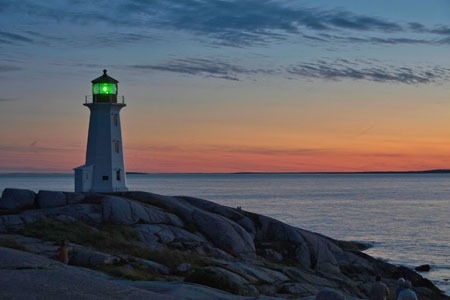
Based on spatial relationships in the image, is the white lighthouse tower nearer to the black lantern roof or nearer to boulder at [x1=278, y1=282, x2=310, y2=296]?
the black lantern roof

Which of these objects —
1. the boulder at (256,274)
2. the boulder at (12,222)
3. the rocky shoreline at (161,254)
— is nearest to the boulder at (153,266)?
the rocky shoreline at (161,254)

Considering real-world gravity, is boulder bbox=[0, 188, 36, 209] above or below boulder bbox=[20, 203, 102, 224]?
above

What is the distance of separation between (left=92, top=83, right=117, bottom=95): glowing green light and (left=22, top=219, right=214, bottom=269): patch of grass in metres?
17.3

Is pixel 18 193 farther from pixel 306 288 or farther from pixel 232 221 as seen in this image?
pixel 306 288

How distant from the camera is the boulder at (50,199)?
3680cm

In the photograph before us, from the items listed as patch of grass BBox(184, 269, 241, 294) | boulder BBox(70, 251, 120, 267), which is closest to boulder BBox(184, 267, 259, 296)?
patch of grass BBox(184, 269, 241, 294)

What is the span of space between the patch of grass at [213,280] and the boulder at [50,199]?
18.3m

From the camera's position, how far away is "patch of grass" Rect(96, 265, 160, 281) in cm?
2052

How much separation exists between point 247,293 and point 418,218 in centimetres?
7971

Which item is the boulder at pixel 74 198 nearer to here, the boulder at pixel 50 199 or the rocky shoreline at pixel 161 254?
the rocky shoreline at pixel 161 254

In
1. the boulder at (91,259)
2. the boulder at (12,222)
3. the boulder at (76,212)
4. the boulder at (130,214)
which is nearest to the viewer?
the boulder at (91,259)

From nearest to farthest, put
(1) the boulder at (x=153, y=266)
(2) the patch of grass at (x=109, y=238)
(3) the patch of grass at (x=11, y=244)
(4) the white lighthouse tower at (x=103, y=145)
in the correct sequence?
(3) the patch of grass at (x=11, y=244), (1) the boulder at (x=153, y=266), (2) the patch of grass at (x=109, y=238), (4) the white lighthouse tower at (x=103, y=145)

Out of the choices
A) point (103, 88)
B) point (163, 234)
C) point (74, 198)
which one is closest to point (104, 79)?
point (103, 88)

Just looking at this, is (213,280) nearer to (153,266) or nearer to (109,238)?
(153,266)
